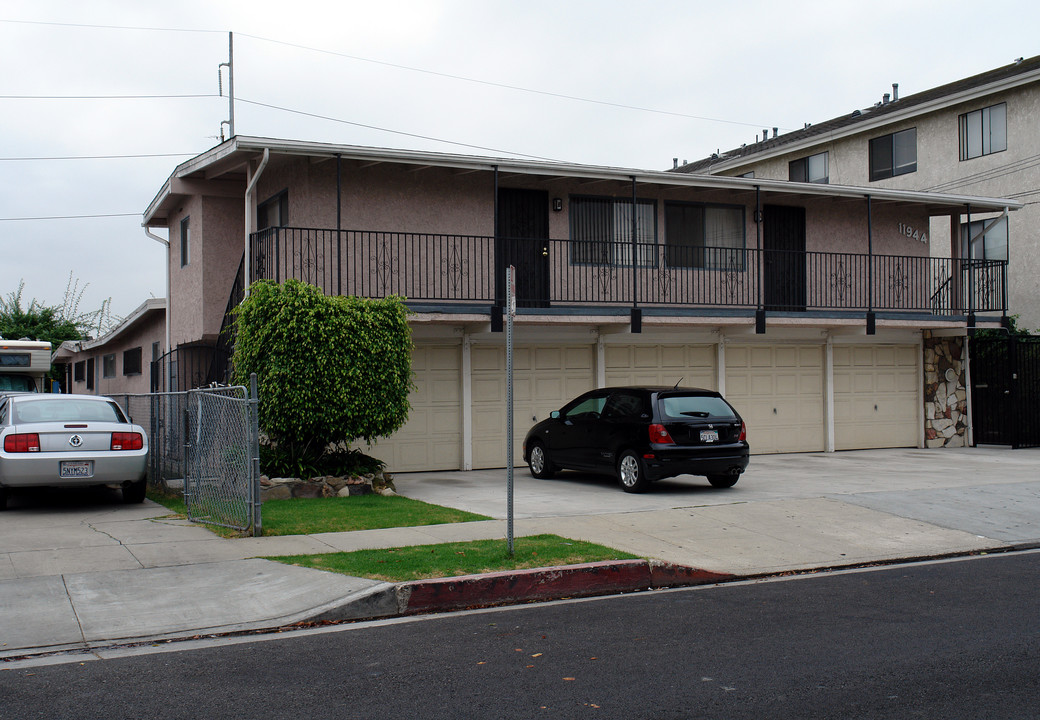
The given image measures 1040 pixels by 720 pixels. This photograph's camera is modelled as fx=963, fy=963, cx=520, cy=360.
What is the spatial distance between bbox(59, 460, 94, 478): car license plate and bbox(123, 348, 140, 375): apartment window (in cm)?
1268

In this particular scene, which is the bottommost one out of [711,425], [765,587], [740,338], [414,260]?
[765,587]

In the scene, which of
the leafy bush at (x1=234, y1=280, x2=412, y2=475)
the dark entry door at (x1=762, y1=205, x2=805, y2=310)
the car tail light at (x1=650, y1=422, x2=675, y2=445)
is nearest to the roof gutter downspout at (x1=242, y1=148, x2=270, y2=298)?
the leafy bush at (x1=234, y1=280, x2=412, y2=475)

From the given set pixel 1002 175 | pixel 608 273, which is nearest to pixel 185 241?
pixel 608 273

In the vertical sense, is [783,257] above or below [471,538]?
above

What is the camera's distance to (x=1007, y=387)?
67.9 feet

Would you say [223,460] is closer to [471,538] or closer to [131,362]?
[471,538]

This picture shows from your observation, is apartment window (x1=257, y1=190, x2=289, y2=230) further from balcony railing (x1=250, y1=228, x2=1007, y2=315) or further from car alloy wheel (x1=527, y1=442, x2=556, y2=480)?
car alloy wheel (x1=527, y1=442, x2=556, y2=480)

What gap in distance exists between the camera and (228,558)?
8750 mm

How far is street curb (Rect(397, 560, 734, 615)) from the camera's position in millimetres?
7461

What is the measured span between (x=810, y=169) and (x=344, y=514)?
878 inches

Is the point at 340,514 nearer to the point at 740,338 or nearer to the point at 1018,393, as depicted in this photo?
the point at 740,338

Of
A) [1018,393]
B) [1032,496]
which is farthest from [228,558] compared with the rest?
[1018,393]

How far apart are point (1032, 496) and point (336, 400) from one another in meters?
9.48

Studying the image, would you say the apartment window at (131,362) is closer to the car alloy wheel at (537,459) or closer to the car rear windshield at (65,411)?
the car rear windshield at (65,411)
